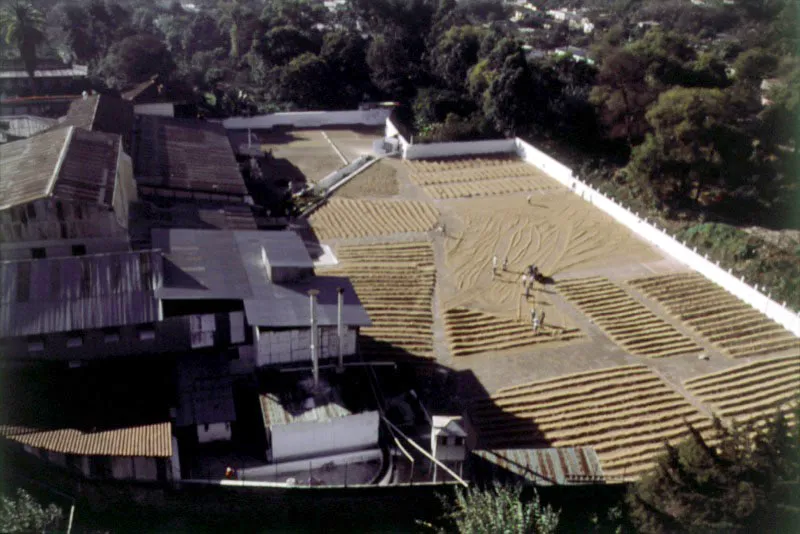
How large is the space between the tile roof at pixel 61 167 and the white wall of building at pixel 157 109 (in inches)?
546

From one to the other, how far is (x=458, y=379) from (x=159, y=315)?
927 centimetres

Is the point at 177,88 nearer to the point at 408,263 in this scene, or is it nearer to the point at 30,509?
the point at 408,263

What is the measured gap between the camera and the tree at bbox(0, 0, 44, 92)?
46.1 m

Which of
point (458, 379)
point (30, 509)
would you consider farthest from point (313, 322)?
point (30, 509)

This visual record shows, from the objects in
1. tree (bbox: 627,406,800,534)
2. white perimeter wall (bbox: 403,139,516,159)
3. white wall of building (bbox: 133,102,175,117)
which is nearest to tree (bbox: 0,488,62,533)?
tree (bbox: 627,406,800,534)

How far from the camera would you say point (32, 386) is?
58.4 ft

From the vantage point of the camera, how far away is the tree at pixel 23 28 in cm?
4609

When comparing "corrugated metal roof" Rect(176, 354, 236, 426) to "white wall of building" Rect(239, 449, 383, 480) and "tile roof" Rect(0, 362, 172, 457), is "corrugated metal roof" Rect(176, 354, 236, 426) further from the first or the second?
"white wall of building" Rect(239, 449, 383, 480)

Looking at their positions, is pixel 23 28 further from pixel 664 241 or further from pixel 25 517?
pixel 25 517

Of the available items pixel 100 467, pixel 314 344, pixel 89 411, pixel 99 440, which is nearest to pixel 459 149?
pixel 314 344

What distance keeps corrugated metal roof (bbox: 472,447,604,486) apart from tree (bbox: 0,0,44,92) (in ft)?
146

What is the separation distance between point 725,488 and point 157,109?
38652 millimetres

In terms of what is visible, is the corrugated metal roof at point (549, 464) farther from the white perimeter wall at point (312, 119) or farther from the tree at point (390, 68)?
the tree at point (390, 68)

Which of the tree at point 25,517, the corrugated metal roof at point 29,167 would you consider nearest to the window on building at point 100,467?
the tree at point 25,517
